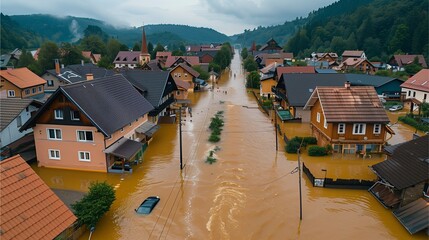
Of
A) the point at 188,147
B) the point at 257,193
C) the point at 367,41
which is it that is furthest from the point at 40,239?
the point at 367,41

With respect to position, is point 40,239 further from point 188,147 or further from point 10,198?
point 188,147

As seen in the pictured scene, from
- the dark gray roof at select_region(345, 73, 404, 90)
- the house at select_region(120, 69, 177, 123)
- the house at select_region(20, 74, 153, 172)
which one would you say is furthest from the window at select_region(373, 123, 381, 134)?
the dark gray roof at select_region(345, 73, 404, 90)

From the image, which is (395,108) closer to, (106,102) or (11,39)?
(106,102)

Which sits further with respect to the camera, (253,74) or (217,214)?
(253,74)

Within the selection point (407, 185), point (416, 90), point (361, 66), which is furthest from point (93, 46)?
point (407, 185)

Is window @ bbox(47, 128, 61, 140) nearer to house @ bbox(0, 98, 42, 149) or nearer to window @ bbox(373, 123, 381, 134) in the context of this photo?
house @ bbox(0, 98, 42, 149)

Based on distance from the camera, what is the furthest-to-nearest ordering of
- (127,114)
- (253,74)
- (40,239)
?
(253,74) → (127,114) → (40,239)

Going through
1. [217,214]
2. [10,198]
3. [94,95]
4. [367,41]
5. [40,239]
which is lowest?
[217,214]
